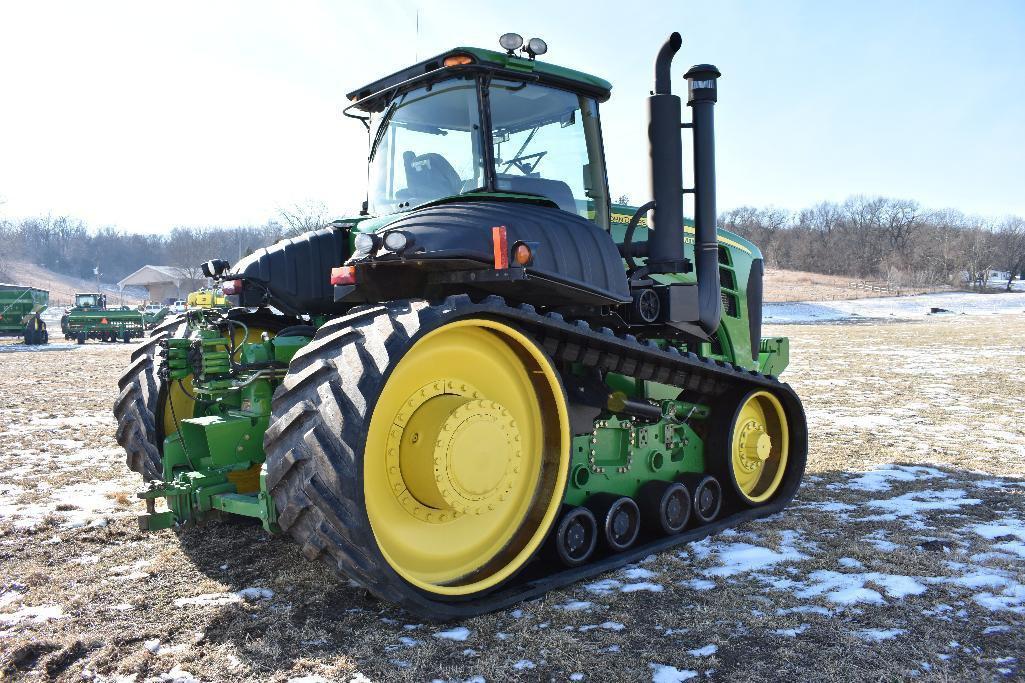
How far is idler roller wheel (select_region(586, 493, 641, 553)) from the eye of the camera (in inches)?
195

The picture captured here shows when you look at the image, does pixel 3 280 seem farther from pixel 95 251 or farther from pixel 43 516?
pixel 43 516

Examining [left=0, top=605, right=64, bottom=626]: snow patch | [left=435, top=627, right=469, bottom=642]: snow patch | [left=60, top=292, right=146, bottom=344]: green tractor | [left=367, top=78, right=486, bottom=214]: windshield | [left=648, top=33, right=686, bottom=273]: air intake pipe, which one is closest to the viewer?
[left=435, top=627, right=469, bottom=642]: snow patch

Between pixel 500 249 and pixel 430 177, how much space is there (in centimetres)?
124

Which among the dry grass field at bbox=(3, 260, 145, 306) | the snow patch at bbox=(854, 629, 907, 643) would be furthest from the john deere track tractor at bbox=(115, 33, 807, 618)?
the dry grass field at bbox=(3, 260, 145, 306)

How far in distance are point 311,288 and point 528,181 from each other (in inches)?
73.0

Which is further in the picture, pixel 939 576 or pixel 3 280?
pixel 3 280

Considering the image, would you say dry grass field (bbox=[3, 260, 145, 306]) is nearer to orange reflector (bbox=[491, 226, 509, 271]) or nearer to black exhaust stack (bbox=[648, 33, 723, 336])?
black exhaust stack (bbox=[648, 33, 723, 336])

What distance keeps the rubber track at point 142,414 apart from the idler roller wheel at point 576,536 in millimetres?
2861

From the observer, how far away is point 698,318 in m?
5.42

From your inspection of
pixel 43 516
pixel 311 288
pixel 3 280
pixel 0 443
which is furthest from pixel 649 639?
pixel 3 280

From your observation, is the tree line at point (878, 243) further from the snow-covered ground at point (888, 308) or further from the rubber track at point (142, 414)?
the rubber track at point (142, 414)

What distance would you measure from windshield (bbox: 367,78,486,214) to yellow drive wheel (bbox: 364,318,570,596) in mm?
1097

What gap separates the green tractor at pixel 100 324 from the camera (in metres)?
33.3

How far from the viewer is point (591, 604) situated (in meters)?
4.15
